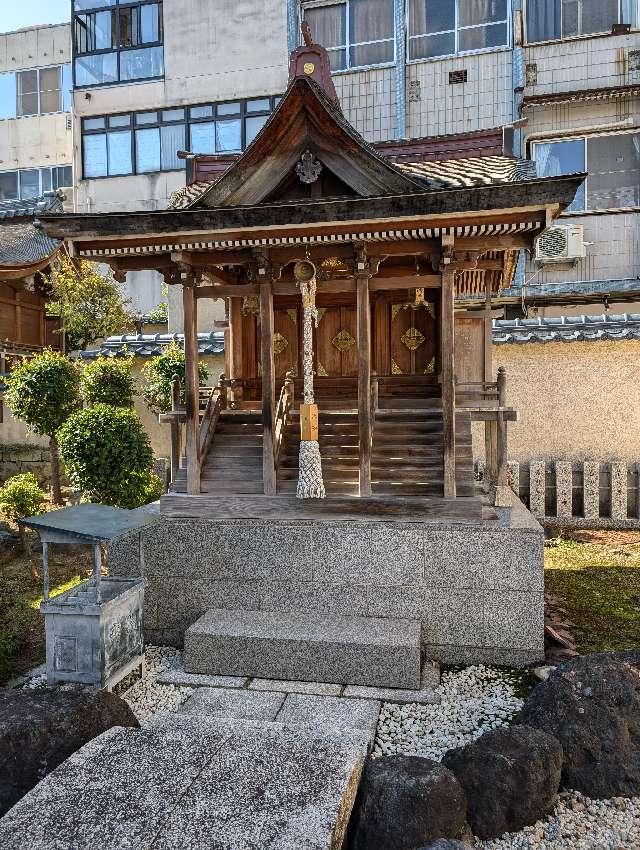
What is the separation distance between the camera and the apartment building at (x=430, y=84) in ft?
56.4

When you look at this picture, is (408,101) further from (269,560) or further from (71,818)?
(71,818)

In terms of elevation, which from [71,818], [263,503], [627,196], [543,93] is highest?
[543,93]

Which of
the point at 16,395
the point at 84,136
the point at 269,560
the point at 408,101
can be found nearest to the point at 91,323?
the point at 16,395

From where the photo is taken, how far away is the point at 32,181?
28109 millimetres

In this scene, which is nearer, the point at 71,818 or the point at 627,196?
the point at 71,818

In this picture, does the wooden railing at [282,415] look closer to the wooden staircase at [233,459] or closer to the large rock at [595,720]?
the wooden staircase at [233,459]

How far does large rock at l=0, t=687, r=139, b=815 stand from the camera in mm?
4297

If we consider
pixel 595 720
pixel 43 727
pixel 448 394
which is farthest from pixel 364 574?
pixel 43 727

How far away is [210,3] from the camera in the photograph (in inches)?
829

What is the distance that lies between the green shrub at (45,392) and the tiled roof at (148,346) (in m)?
2.73

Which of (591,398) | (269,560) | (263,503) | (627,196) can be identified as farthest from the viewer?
(627,196)

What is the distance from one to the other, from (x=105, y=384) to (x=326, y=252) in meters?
5.80

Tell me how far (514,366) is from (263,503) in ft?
26.5

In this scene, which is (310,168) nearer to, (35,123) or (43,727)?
(43,727)
